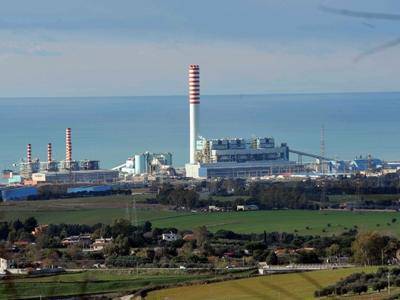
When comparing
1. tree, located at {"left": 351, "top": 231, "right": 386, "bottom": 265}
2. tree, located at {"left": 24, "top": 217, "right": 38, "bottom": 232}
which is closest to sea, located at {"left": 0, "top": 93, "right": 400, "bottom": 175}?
tree, located at {"left": 24, "top": 217, "right": 38, "bottom": 232}

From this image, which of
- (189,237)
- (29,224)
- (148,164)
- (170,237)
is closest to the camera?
(189,237)

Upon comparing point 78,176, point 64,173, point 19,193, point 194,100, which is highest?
point 194,100

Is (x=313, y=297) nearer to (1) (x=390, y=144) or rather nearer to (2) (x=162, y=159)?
(2) (x=162, y=159)

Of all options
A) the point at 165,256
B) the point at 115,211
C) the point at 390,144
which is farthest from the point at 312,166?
the point at 165,256

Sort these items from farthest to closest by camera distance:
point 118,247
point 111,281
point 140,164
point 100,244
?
point 140,164 < point 100,244 < point 118,247 < point 111,281

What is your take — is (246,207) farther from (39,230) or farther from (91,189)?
(91,189)

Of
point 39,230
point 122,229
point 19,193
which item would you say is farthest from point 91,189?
point 122,229

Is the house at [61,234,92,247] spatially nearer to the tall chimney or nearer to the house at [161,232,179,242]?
the house at [161,232,179,242]
